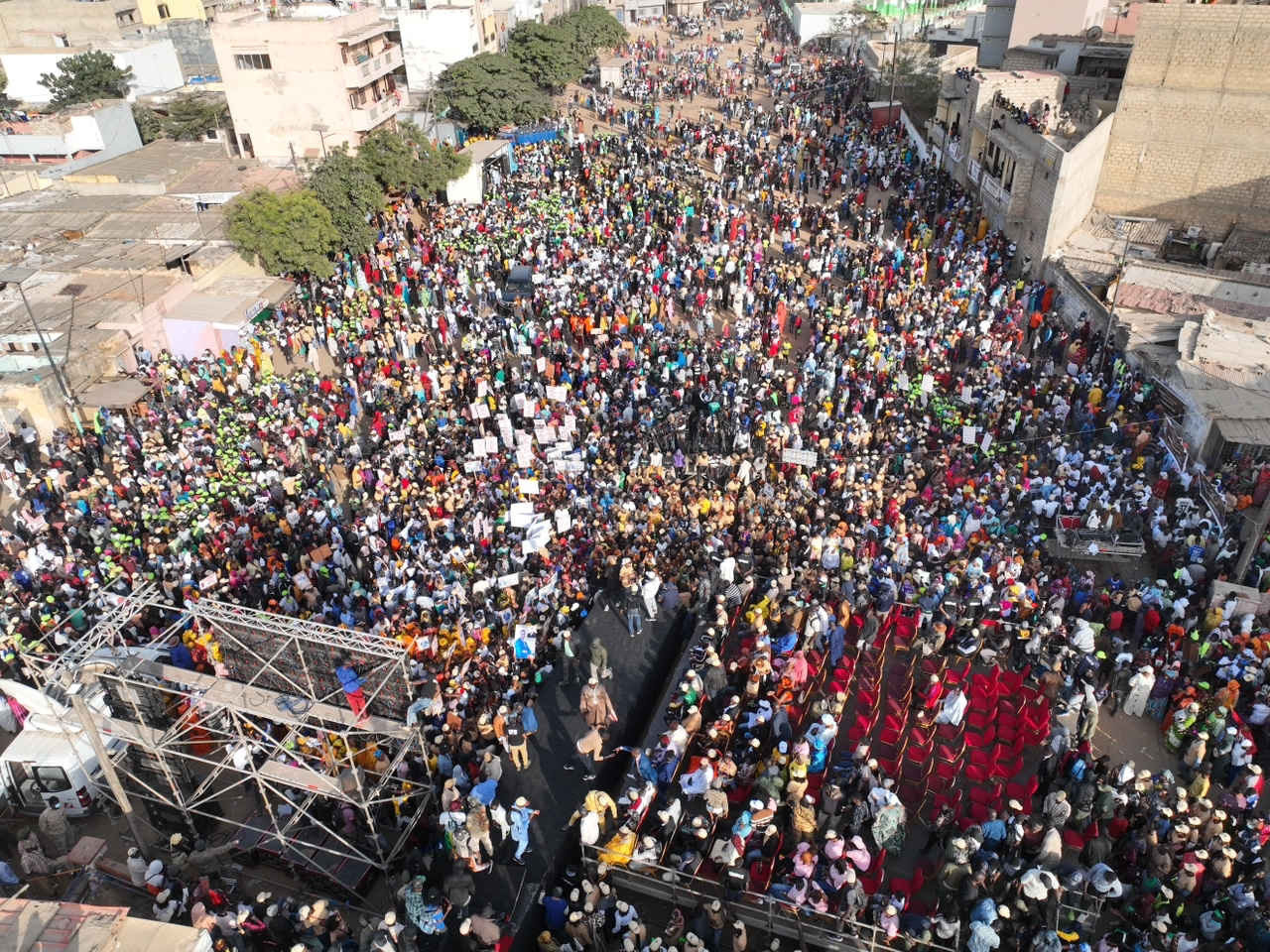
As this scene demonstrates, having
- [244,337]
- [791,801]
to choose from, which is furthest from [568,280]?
[791,801]

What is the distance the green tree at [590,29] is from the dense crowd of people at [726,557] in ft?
113

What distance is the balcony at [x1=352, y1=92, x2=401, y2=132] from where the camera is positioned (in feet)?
125

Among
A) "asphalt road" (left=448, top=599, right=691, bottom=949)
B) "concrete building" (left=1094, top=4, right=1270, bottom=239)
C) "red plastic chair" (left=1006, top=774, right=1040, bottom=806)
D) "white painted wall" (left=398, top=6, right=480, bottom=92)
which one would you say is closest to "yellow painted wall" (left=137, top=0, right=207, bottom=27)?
"white painted wall" (left=398, top=6, right=480, bottom=92)

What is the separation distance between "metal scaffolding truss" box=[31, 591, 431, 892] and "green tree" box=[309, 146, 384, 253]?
20.5 meters

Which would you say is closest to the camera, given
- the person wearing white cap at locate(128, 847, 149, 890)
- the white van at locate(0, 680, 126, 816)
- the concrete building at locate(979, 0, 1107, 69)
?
the person wearing white cap at locate(128, 847, 149, 890)

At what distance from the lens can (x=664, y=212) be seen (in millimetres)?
31312

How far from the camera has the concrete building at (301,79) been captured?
36219 millimetres

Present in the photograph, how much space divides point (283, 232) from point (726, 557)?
20.2 metres

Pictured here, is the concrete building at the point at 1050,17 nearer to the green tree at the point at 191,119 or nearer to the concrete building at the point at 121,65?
the green tree at the point at 191,119

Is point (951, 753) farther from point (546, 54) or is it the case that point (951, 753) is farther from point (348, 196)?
point (546, 54)

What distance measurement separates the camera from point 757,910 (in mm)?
10766

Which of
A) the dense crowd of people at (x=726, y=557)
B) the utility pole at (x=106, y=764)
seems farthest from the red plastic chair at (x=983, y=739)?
the utility pole at (x=106, y=764)

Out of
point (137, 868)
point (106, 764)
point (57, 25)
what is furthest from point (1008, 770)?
point (57, 25)

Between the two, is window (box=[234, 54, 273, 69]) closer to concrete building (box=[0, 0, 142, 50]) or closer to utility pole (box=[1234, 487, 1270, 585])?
concrete building (box=[0, 0, 142, 50])
